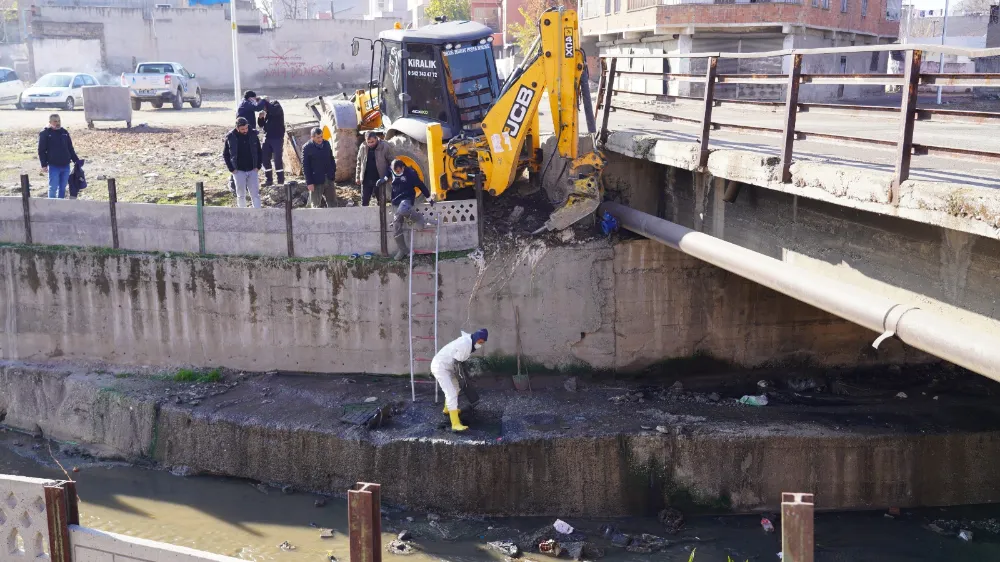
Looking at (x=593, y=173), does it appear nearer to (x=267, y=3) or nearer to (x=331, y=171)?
(x=331, y=171)

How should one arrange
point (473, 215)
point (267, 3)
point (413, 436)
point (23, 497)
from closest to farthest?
point (23, 497) → point (413, 436) → point (473, 215) → point (267, 3)

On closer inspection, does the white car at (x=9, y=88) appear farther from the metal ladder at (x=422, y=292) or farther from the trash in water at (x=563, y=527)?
the trash in water at (x=563, y=527)

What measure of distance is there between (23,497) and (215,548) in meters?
3.69

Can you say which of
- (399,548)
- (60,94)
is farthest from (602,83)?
(60,94)

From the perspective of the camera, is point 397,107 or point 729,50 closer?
point 397,107

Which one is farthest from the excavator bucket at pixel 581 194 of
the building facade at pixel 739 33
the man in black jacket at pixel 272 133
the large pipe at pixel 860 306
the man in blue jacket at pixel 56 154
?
the building facade at pixel 739 33

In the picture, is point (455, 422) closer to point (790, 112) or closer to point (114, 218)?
point (790, 112)

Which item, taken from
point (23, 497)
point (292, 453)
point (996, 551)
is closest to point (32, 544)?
point (23, 497)

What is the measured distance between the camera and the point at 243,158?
1330cm

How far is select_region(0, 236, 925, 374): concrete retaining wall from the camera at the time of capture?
12.2 metres

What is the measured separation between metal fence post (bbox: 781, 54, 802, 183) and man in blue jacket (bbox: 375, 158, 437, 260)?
5.25 m

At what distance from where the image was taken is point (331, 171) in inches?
536

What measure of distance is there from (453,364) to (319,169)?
14.2 feet

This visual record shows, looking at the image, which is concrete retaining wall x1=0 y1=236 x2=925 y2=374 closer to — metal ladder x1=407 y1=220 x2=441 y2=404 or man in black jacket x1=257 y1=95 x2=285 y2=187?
metal ladder x1=407 y1=220 x2=441 y2=404
